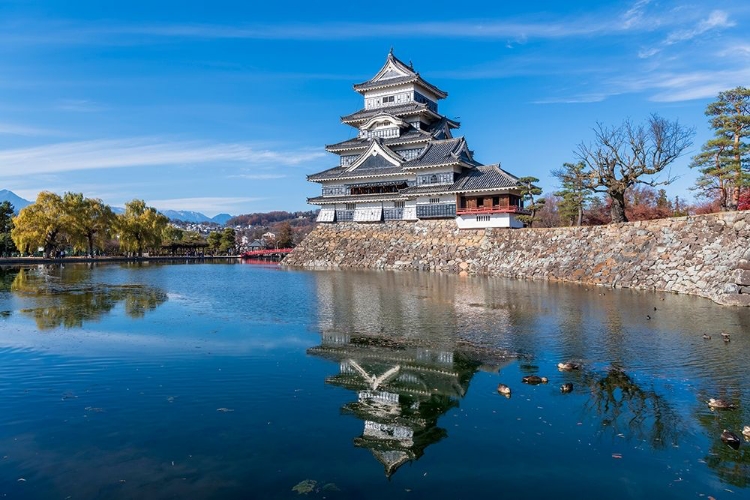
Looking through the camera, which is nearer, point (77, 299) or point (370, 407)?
point (370, 407)

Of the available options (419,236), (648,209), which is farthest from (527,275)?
(648,209)

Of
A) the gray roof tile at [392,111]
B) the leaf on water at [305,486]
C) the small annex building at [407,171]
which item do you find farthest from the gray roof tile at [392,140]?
the leaf on water at [305,486]

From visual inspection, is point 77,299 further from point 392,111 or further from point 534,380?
point 392,111

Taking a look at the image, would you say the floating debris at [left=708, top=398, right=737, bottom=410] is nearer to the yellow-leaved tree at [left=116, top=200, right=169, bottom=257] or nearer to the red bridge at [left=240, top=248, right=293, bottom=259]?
the yellow-leaved tree at [left=116, top=200, right=169, bottom=257]

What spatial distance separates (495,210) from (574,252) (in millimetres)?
9111

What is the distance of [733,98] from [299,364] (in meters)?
31.3

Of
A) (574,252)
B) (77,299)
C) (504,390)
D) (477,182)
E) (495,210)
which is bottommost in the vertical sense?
(504,390)

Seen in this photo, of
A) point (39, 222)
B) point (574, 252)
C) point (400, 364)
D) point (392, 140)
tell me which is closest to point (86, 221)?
point (39, 222)

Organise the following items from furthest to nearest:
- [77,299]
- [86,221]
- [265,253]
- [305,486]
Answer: [265,253] → [86,221] → [77,299] → [305,486]

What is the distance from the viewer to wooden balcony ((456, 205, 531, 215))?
39.7 metres

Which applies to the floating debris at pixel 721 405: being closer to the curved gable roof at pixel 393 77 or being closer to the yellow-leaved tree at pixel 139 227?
→ the curved gable roof at pixel 393 77

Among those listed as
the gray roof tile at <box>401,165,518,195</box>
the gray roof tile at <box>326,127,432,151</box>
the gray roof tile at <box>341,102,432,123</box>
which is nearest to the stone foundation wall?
the gray roof tile at <box>401,165,518,195</box>

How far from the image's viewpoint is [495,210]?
3991 cm

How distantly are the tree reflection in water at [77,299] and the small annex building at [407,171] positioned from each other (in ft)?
80.2
